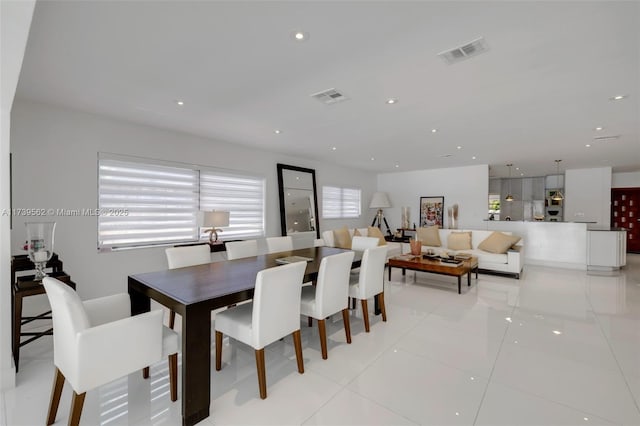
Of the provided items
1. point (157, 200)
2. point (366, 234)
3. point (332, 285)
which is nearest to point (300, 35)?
point (332, 285)

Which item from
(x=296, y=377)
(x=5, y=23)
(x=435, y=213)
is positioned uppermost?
(x=5, y=23)

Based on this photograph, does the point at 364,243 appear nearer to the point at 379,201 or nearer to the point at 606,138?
the point at 379,201

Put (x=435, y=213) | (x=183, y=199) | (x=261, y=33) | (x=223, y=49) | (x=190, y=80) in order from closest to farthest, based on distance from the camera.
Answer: (x=261, y=33) < (x=223, y=49) < (x=190, y=80) < (x=183, y=199) < (x=435, y=213)

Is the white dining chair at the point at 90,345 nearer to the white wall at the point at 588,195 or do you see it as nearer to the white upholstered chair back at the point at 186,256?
the white upholstered chair back at the point at 186,256

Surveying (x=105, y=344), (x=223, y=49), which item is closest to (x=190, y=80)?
(x=223, y=49)

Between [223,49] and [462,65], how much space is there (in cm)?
192

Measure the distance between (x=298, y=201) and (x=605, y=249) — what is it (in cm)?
648

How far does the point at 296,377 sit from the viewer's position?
2289 mm

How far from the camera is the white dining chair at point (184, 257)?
3010 millimetres

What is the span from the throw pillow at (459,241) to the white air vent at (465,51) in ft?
16.3

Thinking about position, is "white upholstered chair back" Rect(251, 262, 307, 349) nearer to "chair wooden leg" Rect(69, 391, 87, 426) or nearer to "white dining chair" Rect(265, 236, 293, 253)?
"chair wooden leg" Rect(69, 391, 87, 426)

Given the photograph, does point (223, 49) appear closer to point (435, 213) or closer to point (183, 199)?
point (183, 199)

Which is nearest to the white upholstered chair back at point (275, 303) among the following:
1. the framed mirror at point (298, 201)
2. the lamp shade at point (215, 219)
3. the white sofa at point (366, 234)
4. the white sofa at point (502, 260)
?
the lamp shade at point (215, 219)

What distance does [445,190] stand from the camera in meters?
8.02
